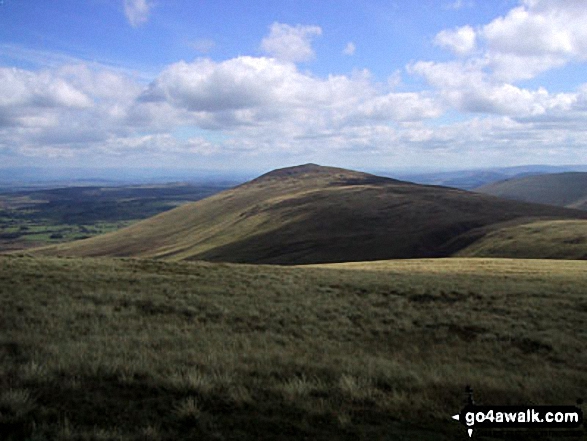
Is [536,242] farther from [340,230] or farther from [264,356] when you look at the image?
[264,356]

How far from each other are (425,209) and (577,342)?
14738cm

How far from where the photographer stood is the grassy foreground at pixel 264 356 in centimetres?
714

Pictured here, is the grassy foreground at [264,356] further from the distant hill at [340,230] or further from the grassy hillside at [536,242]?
the distant hill at [340,230]

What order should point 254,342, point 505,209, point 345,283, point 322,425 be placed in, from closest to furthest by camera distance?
point 322,425, point 254,342, point 345,283, point 505,209

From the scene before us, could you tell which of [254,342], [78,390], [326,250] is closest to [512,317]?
[254,342]

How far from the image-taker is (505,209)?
156250mm

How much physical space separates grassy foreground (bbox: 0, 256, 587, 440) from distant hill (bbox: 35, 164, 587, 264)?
9267cm

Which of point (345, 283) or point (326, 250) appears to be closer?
point (345, 283)

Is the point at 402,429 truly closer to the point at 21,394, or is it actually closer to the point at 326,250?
the point at 21,394

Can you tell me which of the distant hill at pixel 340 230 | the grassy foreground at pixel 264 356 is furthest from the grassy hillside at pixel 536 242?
the grassy foreground at pixel 264 356

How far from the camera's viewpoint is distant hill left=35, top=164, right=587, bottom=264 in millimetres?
121625

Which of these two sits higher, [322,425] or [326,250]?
[322,425]

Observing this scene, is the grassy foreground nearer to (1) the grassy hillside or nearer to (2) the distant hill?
(1) the grassy hillside

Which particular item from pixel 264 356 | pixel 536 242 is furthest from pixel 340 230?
pixel 264 356
